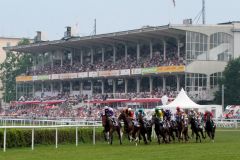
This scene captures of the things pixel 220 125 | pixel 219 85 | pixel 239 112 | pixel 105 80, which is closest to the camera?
pixel 220 125

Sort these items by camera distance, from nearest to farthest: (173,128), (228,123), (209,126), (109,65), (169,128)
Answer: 1. (169,128)
2. (173,128)
3. (209,126)
4. (228,123)
5. (109,65)

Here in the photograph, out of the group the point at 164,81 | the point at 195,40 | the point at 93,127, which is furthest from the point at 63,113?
the point at 93,127

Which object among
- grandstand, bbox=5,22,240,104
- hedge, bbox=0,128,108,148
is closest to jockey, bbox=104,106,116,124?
hedge, bbox=0,128,108,148

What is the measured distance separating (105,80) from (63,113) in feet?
36.4

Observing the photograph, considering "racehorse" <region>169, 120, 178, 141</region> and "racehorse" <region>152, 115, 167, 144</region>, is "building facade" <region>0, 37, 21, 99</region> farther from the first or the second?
"racehorse" <region>152, 115, 167, 144</region>

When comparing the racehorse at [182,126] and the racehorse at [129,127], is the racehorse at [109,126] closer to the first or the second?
the racehorse at [129,127]

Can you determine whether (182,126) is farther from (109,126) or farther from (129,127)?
(109,126)

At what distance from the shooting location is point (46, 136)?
73.1ft

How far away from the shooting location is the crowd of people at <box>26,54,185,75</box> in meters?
61.4

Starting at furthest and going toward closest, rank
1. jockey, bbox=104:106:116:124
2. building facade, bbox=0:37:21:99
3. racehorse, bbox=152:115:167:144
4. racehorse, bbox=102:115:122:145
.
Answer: building facade, bbox=0:37:21:99, racehorse, bbox=152:115:167:144, racehorse, bbox=102:115:122:145, jockey, bbox=104:106:116:124

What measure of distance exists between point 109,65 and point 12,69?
2785 centimetres

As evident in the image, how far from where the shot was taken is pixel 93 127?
81.8ft

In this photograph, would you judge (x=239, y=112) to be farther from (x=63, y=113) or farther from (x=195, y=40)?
(x=63, y=113)

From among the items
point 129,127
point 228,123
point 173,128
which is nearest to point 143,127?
point 129,127
